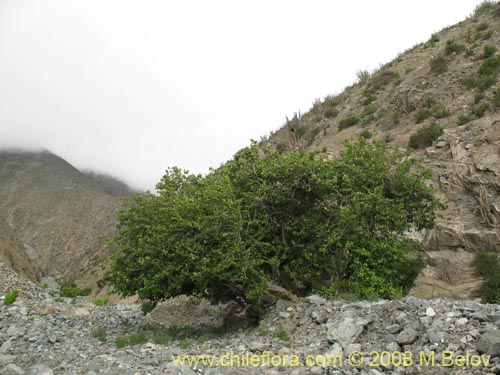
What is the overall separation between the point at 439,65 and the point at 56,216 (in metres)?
72.1

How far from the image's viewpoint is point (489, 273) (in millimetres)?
15484

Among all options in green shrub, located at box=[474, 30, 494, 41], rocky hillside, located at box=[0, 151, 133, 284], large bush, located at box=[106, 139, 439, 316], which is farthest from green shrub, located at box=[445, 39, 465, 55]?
rocky hillside, located at box=[0, 151, 133, 284]

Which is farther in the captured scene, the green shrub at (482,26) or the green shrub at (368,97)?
the green shrub at (368,97)

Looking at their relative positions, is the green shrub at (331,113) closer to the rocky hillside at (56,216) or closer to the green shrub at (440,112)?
the green shrub at (440,112)

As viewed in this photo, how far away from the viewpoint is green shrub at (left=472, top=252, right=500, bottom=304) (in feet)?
47.3

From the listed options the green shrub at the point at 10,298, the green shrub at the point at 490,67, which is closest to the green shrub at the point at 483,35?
the green shrub at the point at 490,67

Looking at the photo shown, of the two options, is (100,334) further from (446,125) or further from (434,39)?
(434,39)

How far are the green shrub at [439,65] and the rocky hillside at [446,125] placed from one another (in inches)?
3.3

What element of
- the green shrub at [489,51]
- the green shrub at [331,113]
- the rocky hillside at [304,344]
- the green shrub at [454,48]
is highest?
the green shrub at [454,48]

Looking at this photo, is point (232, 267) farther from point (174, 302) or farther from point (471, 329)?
point (174, 302)

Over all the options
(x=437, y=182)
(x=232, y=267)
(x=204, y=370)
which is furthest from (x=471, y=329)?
(x=437, y=182)

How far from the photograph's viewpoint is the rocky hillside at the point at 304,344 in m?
8.56

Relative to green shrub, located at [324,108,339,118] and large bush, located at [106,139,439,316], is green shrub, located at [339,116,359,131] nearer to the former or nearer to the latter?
green shrub, located at [324,108,339,118]

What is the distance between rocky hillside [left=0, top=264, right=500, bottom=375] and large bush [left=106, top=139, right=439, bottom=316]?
178 cm
